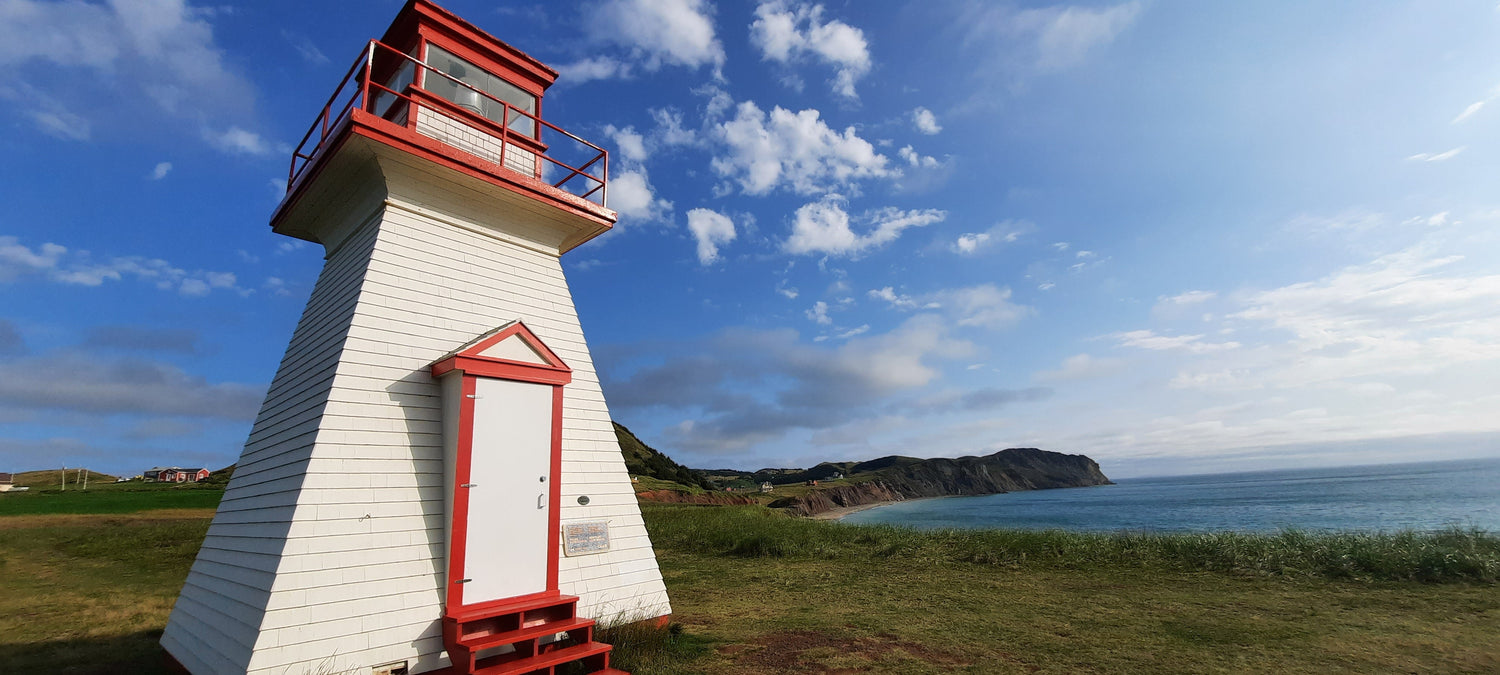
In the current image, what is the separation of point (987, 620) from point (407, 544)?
23.0 feet

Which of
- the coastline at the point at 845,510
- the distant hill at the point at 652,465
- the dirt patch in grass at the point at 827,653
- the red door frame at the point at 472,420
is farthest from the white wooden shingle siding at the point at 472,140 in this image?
the coastline at the point at 845,510

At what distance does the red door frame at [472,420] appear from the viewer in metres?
5.58

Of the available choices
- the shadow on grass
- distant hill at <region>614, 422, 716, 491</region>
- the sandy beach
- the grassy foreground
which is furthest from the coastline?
the shadow on grass

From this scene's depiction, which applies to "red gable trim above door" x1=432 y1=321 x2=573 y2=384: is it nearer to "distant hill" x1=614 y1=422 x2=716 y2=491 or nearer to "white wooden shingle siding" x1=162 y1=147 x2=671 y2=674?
"white wooden shingle siding" x1=162 y1=147 x2=671 y2=674

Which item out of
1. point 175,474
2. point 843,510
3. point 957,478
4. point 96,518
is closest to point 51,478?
point 175,474

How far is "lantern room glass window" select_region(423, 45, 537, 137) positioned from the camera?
7.75 m

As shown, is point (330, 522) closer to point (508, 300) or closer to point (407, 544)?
point (407, 544)

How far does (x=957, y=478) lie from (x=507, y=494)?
455 ft

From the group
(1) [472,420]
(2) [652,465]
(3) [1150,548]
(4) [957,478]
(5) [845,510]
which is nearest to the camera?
(1) [472,420]

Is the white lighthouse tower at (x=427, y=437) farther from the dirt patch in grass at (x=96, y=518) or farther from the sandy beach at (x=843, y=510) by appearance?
the sandy beach at (x=843, y=510)

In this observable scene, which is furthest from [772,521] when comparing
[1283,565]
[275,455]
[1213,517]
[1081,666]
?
[1213,517]

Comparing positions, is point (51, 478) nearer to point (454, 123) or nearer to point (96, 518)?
point (96, 518)

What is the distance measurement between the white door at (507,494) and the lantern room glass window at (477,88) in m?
4.06

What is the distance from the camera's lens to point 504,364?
6.18 metres
